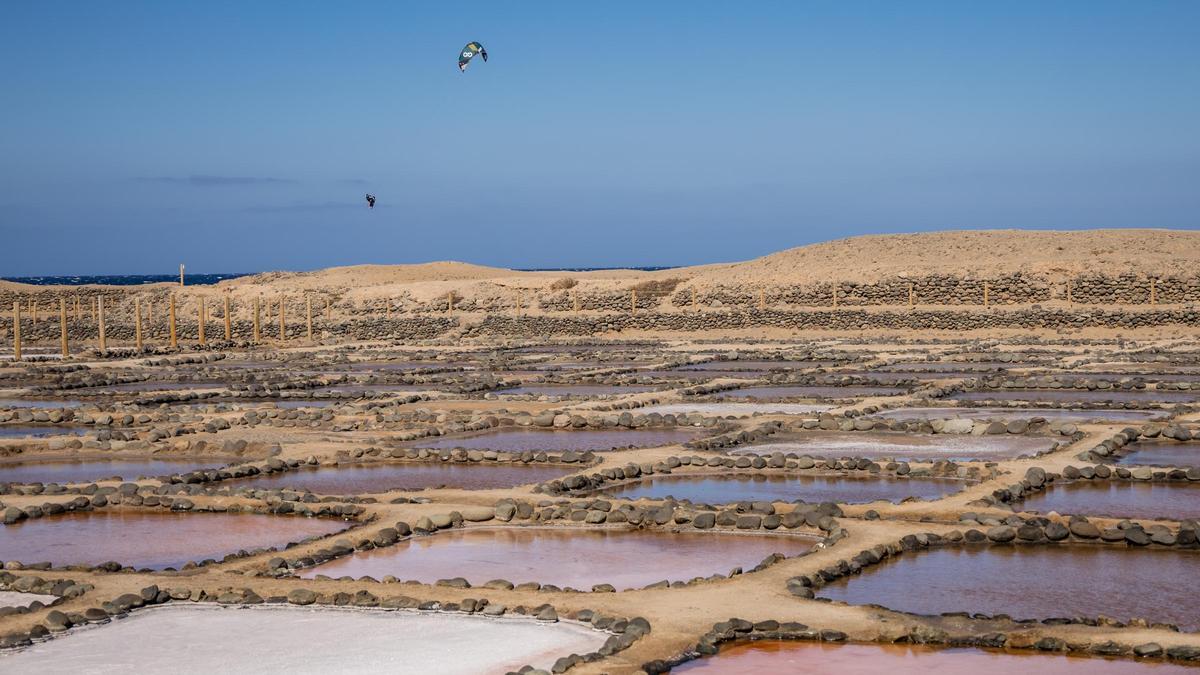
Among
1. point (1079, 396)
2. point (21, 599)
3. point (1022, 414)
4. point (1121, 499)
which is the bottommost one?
point (21, 599)

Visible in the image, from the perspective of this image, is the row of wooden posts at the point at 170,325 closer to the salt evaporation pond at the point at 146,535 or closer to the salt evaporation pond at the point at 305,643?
the salt evaporation pond at the point at 146,535

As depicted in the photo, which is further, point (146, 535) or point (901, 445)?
point (901, 445)

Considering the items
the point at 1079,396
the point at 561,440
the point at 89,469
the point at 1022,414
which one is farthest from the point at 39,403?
the point at 1079,396

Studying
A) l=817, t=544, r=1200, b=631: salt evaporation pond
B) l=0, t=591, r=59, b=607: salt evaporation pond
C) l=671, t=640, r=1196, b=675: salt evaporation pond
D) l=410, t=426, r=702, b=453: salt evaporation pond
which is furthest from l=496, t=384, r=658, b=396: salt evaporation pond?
l=671, t=640, r=1196, b=675: salt evaporation pond

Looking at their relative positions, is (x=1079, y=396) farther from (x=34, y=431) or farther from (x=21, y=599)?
(x=21, y=599)

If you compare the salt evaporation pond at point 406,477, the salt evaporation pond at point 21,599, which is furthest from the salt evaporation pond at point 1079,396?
the salt evaporation pond at point 21,599

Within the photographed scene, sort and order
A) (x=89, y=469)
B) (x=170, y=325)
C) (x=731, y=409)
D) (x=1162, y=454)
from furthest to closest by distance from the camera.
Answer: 1. (x=170, y=325)
2. (x=731, y=409)
3. (x=89, y=469)
4. (x=1162, y=454)
